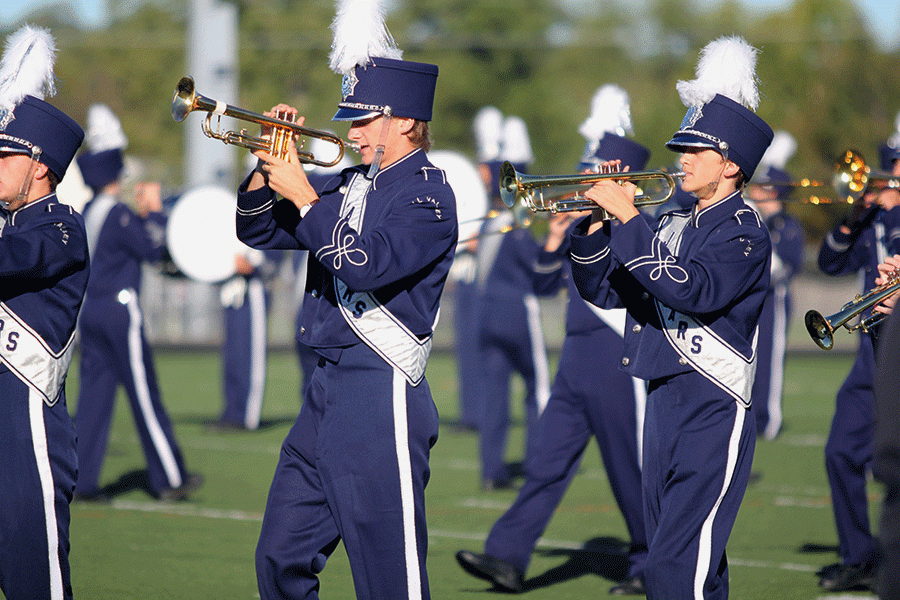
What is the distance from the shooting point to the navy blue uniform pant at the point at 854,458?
17.8 ft

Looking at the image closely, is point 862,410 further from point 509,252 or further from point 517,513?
point 509,252

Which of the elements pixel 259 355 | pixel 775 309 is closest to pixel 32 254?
pixel 259 355

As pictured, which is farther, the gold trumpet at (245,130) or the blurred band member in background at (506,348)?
the blurred band member in background at (506,348)

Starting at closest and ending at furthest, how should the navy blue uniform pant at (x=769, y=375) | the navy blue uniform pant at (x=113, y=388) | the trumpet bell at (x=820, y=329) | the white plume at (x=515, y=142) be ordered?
the trumpet bell at (x=820, y=329)
the navy blue uniform pant at (x=113, y=388)
the white plume at (x=515, y=142)
the navy blue uniform pant at (x=769, y=375)

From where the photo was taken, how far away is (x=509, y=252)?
795 cm

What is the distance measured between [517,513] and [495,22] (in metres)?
37.0

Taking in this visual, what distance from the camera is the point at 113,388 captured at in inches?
287

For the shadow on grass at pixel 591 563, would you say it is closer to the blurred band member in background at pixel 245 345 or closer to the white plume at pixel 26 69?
the white plume at pixel 26 69

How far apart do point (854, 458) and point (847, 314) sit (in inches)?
63.9

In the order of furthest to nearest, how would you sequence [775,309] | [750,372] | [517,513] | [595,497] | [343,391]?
[775,309] → [595,497] → [517,513] → [750,372] → [343,391]

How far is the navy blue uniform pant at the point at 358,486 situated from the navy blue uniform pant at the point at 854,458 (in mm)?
2601

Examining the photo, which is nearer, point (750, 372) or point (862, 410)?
point (750, 372)

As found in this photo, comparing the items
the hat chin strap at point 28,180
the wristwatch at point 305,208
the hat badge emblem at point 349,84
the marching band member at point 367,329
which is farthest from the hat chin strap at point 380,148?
the hat chin strap at point 28,180

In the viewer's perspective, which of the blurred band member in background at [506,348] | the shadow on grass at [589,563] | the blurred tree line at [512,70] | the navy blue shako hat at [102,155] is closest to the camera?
the shadow on grass at [589,563]
